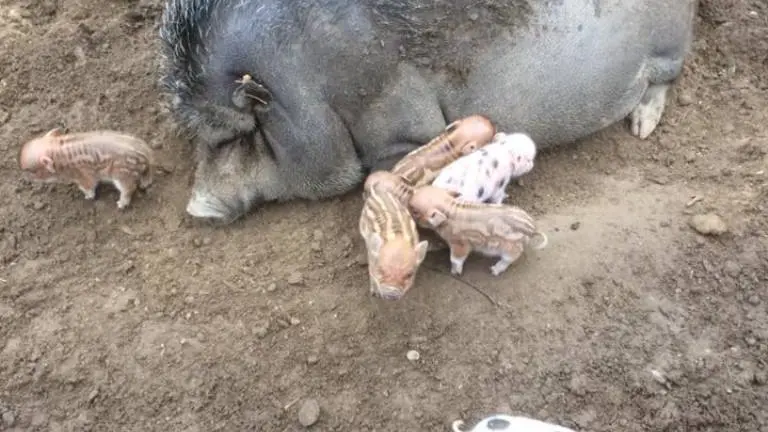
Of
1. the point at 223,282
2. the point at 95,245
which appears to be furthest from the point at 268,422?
the point at 95,245

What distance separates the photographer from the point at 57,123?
176 inches

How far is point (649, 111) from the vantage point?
14.5ft

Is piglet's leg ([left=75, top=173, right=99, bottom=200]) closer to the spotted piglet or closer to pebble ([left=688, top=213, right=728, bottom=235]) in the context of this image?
the spotted piglet

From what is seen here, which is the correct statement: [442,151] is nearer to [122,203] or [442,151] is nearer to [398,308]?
[398,308]

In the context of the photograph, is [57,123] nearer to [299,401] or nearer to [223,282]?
[223,282]

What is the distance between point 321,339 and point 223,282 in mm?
523

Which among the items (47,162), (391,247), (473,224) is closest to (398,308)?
(391,247)

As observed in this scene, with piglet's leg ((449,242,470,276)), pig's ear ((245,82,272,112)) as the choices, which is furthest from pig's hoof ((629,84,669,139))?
pig's ear ((245,82,272,112))

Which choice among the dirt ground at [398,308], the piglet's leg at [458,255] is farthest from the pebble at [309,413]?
the piglet's leg at [458,255]

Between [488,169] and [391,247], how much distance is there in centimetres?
59

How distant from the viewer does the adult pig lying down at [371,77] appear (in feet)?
12.7

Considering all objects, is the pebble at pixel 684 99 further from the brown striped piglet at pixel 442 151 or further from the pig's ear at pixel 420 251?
the pig's ear at pixel 420 251

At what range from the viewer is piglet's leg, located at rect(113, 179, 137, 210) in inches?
160

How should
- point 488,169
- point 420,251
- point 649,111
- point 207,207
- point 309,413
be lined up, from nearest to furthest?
1. point 309,413
2. point 420,251
3. point 488,169
4. point 207,207
5. point 649,111
